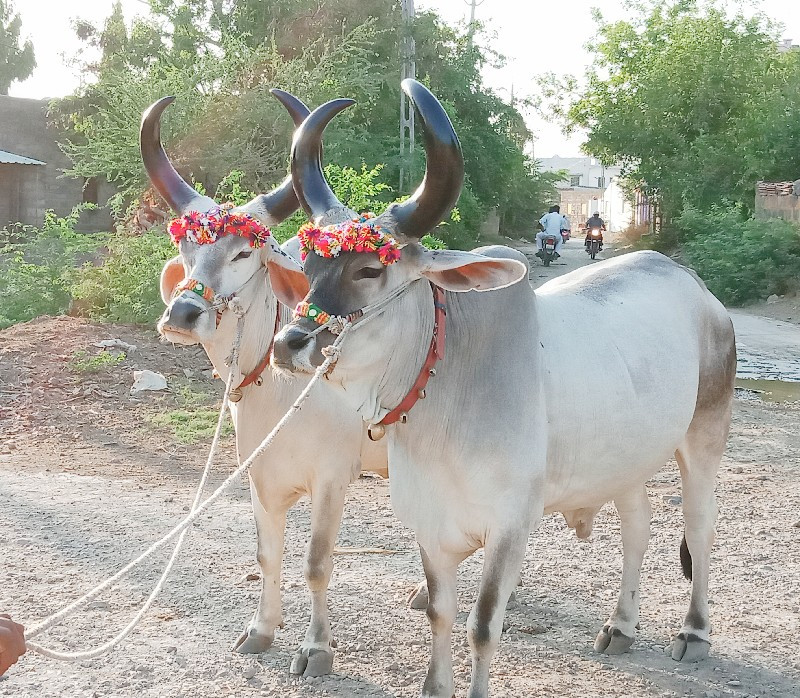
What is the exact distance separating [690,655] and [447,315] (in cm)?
188

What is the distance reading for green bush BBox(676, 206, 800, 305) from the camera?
18.5 metres

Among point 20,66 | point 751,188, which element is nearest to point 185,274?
point 751,188

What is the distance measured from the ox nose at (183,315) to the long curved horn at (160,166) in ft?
2.34

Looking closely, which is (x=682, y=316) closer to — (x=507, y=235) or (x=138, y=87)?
(x=138, y=87)

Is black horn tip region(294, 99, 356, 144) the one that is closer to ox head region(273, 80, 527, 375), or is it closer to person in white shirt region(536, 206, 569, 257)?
ox head region(273, 80, 527, 375)

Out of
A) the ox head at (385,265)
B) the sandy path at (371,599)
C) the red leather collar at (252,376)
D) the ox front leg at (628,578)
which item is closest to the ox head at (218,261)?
the red leather collar at (252,376)

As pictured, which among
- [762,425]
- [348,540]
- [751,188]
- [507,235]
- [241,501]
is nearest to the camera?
[348,540]

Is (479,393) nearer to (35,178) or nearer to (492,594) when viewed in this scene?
(492,594)

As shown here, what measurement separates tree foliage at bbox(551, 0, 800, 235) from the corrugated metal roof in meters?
15.5

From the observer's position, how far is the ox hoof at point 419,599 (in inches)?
186

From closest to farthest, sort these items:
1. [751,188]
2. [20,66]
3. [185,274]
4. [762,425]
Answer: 1. [185,274]
2. [762,425]
3. [751,188]
4. [20,66]

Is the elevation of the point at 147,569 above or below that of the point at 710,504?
below

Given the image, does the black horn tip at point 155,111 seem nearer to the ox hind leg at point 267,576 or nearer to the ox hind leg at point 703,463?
the ox hind leg at point 267,576

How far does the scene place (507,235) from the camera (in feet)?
127
